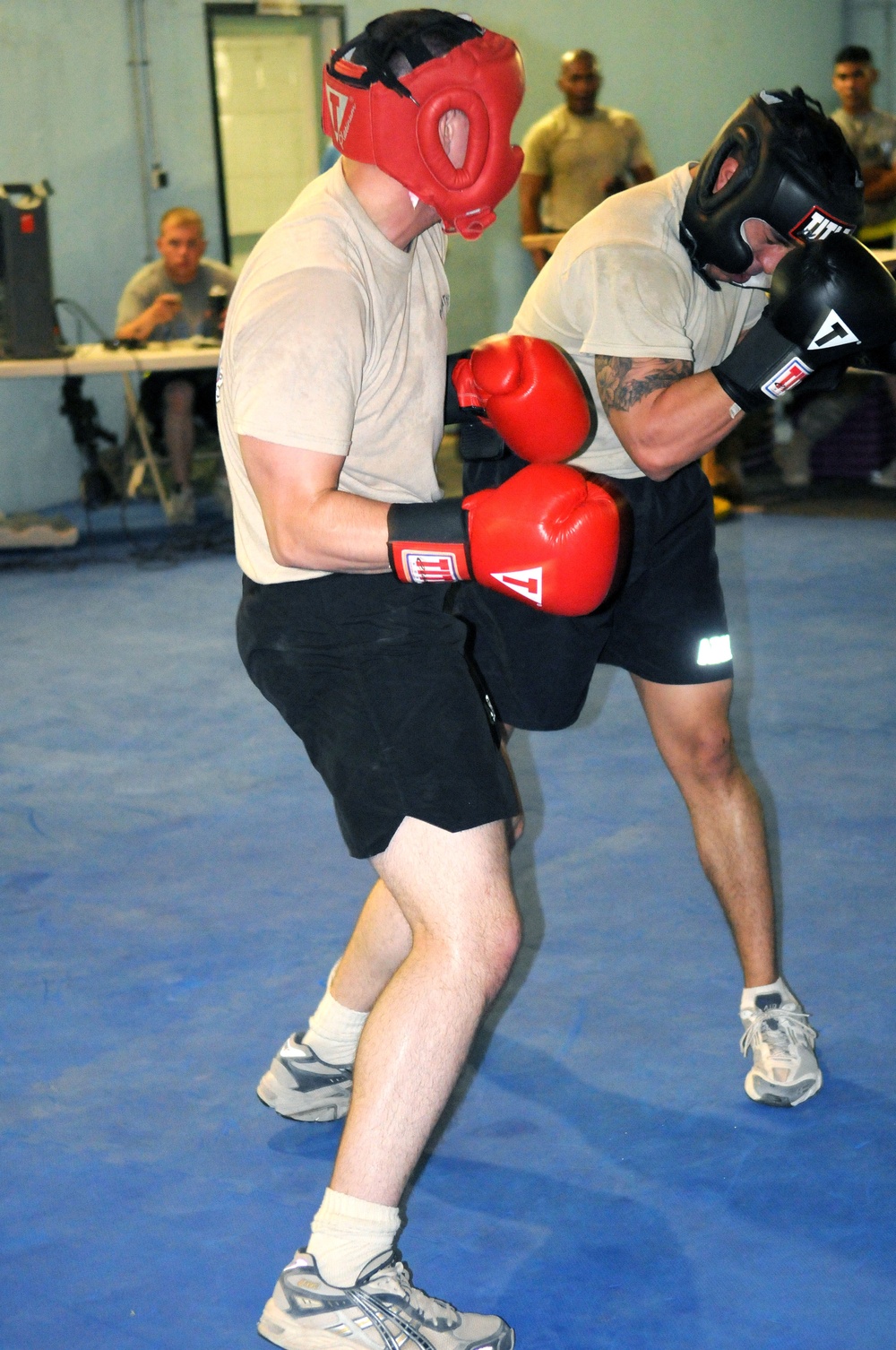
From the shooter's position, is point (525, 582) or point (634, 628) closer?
point (525, 582)

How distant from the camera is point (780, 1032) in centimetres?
222

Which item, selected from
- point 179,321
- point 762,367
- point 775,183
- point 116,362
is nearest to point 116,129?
point 179,321

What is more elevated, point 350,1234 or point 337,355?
point 337,355

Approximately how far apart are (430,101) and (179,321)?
5.26 m

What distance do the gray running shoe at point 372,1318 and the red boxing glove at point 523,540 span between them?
78cm

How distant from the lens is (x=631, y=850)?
10.1ft

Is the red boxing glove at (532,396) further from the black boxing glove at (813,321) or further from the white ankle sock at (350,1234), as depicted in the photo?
the white ankle sock at (350,1234)

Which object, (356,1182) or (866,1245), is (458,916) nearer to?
(356,1182)

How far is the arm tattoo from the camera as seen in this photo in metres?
2.08

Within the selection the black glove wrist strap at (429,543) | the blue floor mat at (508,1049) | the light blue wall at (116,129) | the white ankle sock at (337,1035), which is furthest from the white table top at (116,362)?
the black glove wrist strap at (429,543)

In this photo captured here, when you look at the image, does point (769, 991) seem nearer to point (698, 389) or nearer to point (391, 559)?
point (698, 389)

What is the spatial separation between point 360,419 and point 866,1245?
1187 millimetres

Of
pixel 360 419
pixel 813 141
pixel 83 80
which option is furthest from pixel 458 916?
pixel 83 80

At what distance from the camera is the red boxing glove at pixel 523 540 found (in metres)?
1.57
